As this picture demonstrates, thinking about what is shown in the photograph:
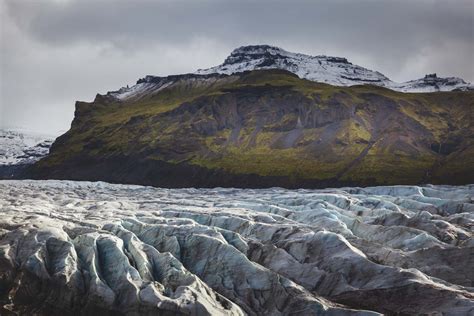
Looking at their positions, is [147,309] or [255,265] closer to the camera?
[147,309]

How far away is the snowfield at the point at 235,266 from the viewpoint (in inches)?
2030

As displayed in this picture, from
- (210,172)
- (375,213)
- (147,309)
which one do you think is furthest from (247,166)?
(147,309)

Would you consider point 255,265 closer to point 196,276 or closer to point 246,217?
point 196,276

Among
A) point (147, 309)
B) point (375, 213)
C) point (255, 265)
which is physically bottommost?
point (147, 309)

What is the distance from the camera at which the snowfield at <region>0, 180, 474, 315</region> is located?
2030 inches

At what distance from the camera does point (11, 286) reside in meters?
56.0

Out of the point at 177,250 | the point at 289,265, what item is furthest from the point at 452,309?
the point at 177,250

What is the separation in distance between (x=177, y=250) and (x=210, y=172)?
124m

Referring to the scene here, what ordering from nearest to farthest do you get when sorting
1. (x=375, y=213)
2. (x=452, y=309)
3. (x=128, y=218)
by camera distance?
1. (x=452, y=309)
2. (x=128, y=218)
3. (x=375, y=213)

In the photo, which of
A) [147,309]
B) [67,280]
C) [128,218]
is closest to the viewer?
[147,309]

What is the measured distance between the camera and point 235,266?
5819cm

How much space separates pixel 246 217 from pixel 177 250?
16186mm

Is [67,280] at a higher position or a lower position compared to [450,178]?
lower

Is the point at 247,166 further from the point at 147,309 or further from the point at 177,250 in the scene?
the point at 147,309
